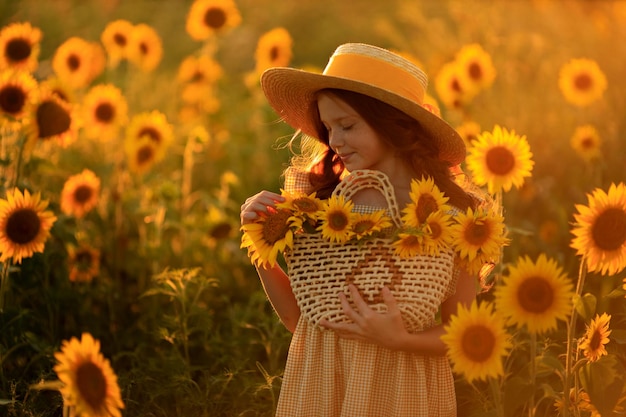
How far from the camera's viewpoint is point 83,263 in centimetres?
358

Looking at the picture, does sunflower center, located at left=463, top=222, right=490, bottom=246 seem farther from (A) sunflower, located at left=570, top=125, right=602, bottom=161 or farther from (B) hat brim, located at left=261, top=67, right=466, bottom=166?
(A) sunflower, located at left=570, top=125, right=602, bottom=161

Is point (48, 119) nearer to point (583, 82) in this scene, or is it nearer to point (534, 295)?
point (534, 295)

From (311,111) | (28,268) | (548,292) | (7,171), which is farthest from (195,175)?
(548,292)

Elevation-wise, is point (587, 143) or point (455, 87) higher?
point (455, 87)

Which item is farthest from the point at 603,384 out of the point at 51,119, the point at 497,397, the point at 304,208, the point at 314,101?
the point at 51,119

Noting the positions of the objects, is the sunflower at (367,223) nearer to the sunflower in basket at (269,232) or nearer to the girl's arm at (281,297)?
the sunflower in basket at (269,232)

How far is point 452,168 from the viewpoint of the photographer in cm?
267

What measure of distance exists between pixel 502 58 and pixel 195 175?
70.2 inches

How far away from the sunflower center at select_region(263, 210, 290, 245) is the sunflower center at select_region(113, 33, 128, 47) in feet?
9.35

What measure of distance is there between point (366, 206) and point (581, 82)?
2.64 metres

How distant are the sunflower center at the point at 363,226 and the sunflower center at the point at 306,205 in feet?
0.34

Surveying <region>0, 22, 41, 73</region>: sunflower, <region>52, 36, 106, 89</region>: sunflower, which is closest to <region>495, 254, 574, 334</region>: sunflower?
<region>0, 22, 41, 73</region>: sunflower

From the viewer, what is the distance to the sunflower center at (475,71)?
177 inches

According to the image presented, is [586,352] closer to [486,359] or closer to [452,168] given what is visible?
[486,359]
